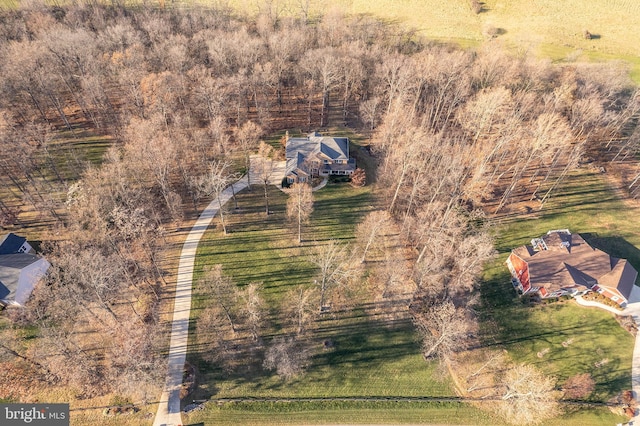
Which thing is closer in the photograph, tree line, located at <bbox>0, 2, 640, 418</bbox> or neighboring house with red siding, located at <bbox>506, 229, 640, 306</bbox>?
tree line, located at <bbox>0, 2, 640, 418</bbox>

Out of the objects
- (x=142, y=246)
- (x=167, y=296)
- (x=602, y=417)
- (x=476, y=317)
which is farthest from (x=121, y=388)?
(x=602, y=417)

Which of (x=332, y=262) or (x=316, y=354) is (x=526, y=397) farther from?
(x=332, y=262)

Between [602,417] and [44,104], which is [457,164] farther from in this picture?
[44,104]

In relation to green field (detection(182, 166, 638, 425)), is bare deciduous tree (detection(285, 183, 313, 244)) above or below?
above

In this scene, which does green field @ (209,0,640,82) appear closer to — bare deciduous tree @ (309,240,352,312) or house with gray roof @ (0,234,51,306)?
bare deciduous tree @ (309,240,352,312)

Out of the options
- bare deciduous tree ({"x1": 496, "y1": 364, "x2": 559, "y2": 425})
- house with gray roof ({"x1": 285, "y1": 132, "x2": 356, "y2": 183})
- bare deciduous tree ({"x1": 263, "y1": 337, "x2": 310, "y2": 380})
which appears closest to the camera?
bare deciduous tree ({"x1": 496, "y1": 364, "x2": 559, "y2": 425})

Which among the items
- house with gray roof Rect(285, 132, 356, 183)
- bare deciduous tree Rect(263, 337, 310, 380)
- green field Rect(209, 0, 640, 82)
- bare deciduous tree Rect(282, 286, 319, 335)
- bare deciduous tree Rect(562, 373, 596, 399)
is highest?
green field Rect(209, 0, 640, 82)

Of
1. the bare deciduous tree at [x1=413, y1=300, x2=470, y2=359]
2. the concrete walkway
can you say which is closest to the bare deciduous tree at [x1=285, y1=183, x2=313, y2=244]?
the concrete walkway

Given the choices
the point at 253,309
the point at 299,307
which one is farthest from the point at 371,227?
the point at 253,309
